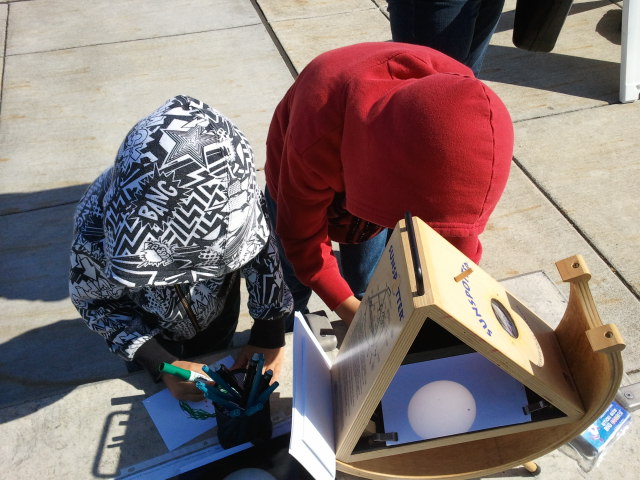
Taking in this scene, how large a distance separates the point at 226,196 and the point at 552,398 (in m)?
0.74

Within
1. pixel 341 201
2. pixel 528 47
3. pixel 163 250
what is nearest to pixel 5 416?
pixel 163 250

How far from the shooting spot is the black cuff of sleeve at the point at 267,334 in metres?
1.59

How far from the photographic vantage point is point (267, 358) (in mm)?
1579

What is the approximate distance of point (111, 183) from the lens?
1.36 m

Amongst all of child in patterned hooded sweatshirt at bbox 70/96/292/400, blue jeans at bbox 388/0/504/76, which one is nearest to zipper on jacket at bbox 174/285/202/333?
child in patterned hooded sweatshirt at bbox 70/96/292/400

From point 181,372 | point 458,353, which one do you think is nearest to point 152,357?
point 181,372

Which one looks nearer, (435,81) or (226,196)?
(435,81)

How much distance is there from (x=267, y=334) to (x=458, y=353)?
59 centimetres

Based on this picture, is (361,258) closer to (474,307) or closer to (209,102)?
(474,307)

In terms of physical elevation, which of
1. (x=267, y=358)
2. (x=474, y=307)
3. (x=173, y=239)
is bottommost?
(x=267, y=358)

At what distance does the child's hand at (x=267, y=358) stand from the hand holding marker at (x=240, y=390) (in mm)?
292

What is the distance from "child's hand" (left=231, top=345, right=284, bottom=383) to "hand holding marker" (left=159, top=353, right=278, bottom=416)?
0.29 meters

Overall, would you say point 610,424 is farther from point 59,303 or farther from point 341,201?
point 59,303

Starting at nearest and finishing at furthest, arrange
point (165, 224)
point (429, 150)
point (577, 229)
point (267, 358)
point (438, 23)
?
point (429, 150) < point (165, 224) < point (267, 358) < point (438, 23) < point (577, 229)
